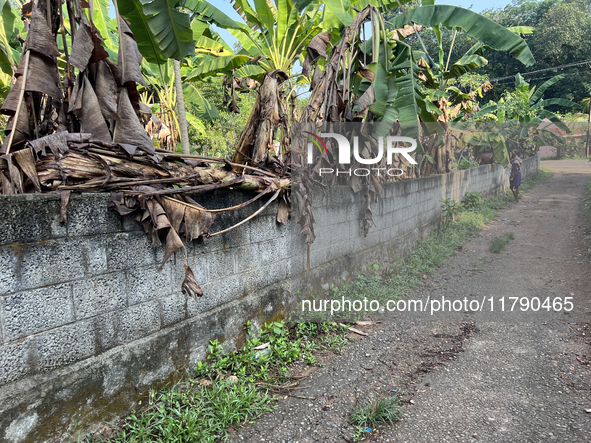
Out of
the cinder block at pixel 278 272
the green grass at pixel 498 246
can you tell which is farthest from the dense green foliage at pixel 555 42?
the cinder block at pixel 278 272

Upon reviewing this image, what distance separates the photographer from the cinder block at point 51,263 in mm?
1955

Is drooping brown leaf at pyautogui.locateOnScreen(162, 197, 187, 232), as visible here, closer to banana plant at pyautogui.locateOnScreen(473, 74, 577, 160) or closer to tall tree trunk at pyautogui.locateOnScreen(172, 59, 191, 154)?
tall tree trunk at pyautogui.locateOnScreen(172, 59, 191, 154)

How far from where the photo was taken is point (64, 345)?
6.90ft

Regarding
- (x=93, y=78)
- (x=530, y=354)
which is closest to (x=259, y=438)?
(x=530, y=354)

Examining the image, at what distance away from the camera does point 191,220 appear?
267cm

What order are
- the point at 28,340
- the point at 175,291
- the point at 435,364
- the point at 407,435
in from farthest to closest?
the point at 435,364 < the point at 175,291 < the point at 407,435 < the point at 28,340

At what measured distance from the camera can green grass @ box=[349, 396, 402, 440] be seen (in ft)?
8.04

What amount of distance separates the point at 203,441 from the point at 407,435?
45.9 inches

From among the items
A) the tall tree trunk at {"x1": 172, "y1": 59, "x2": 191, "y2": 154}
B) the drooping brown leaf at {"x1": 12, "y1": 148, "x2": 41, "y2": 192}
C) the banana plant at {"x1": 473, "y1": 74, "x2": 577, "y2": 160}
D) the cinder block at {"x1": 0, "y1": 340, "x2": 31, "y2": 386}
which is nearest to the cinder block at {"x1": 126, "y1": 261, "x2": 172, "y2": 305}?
the cinder block at {"x1": 0, "y1": 340, "x2": 31, "y2": 386}

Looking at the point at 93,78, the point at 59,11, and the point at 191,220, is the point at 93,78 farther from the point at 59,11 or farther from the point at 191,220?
the point at 191,220

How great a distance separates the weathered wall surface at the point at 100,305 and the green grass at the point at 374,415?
1.14 metres

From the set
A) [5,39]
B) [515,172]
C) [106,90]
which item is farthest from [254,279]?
[515,172]

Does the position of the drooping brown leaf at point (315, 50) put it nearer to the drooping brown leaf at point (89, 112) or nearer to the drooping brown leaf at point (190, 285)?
the drooping brown leaf at point (89, 112)

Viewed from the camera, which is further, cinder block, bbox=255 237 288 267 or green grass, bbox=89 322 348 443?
cinder block, bbox=255 237 288 267
